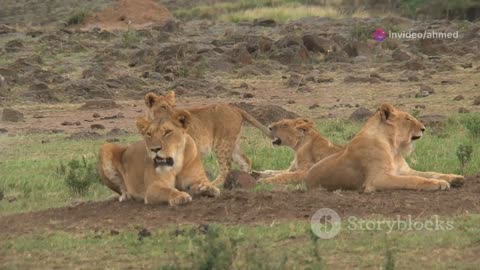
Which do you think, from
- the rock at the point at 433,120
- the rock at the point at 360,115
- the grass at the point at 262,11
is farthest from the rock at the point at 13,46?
the rock at the point at 433,120

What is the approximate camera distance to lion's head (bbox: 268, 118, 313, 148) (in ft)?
35.2

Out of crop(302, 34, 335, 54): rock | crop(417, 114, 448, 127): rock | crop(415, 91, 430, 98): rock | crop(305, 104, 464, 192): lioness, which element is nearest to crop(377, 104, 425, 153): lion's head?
crop(305, 104, 464, 192): lioness

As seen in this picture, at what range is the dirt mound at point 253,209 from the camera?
7602 millimetres

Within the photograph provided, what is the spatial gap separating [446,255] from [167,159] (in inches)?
93.7

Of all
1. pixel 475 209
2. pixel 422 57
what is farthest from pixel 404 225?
pixel 422 57

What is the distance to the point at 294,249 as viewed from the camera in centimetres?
671

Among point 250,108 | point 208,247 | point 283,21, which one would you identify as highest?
point 208,247

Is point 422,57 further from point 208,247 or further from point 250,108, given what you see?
point 208,247

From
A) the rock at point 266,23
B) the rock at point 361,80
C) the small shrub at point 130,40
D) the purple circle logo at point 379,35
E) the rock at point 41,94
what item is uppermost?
the rock at point 41,94

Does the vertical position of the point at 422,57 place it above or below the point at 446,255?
below

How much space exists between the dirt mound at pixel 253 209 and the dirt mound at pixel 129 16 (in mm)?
30767

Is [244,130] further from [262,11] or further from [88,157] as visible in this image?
[262,11]

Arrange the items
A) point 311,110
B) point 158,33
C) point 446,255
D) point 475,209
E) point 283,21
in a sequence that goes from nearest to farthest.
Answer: point 446,255 → point 475,209 → point 311,110 → point 158,33 → point 283,21

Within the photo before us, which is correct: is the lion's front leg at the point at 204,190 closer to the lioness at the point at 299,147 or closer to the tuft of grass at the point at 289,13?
the lioness at the point at 299,147
